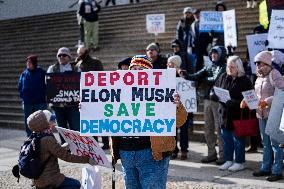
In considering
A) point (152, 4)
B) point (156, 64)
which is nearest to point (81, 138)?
point (156, 64)

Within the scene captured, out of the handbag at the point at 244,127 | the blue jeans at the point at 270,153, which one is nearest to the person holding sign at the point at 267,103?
the blue jeans at the point at 270,153

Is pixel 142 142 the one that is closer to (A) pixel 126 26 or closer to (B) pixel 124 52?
(B) pixel 124 52

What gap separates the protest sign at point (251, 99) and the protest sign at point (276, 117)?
49cm

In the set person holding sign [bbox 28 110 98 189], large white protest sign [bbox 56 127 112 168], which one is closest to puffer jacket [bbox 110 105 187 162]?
large white protest sign [bbox 56 127 112 168]

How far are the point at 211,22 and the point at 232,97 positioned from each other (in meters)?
3.88

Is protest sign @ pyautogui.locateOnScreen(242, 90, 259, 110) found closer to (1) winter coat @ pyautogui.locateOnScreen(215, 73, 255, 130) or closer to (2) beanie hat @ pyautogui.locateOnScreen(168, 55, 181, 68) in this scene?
(1) winter coat @ pyautogui.locateOnScreen(215, 73, 255, 130)

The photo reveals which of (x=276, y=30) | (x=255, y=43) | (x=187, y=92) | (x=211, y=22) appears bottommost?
(x=187, y=92)

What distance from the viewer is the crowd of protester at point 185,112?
4.39 metres

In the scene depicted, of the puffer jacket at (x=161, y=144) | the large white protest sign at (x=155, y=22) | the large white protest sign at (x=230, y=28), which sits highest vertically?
the large white protest sign at (x=155, y=22)

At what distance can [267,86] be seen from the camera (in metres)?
6.93

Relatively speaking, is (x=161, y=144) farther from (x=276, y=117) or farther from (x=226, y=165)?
(x=226, y=165)

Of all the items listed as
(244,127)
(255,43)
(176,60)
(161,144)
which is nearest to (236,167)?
(244,127)

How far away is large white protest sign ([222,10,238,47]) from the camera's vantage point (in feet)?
33.0

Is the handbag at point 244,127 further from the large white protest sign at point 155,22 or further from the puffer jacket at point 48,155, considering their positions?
the large white protest sign at point 155,22
